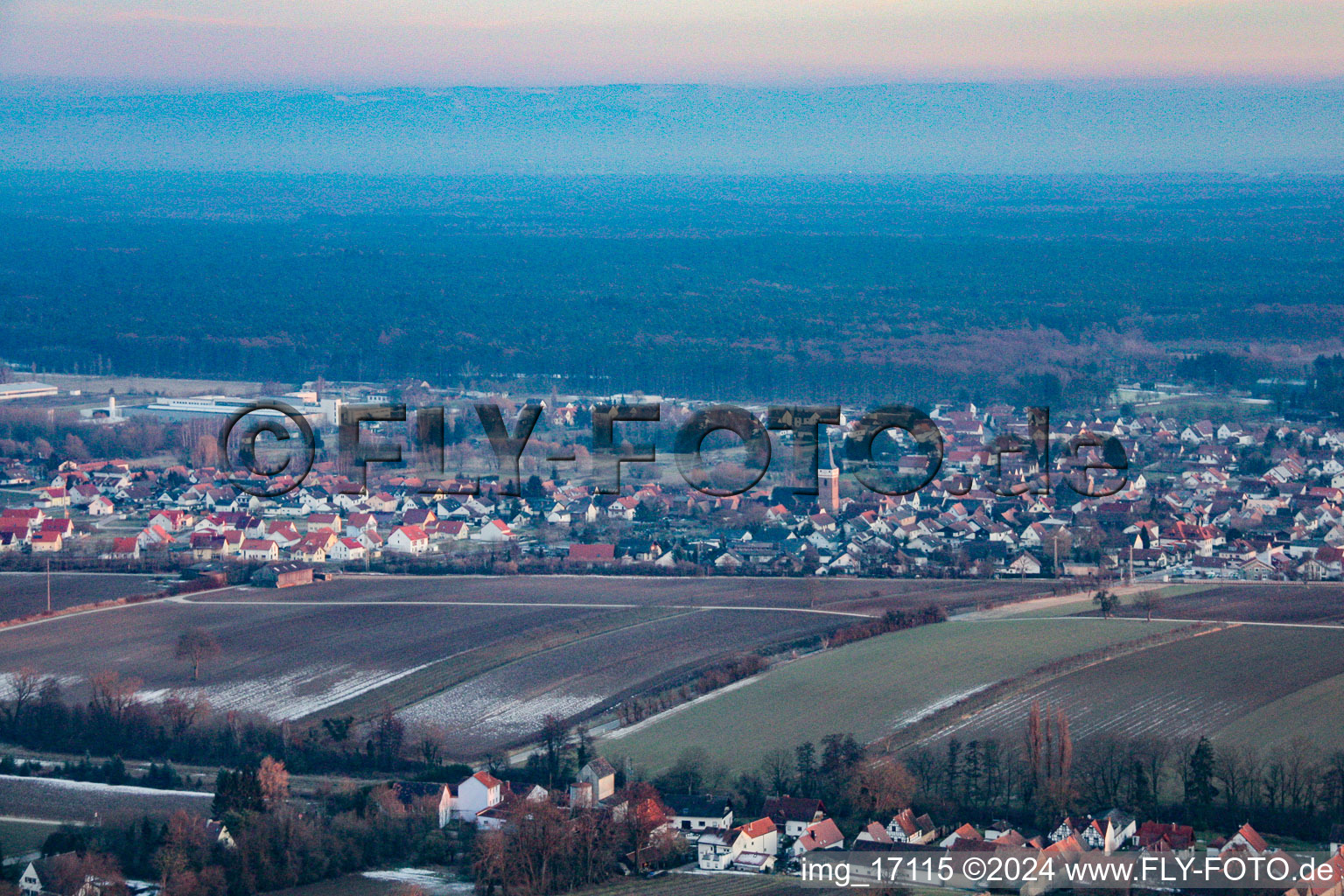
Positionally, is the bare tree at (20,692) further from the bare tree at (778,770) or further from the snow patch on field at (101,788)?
the bare tree at (778,770)

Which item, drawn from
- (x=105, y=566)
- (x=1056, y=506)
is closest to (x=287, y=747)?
(x=105, y=566)

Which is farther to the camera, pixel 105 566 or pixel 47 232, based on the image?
pixel 47 232

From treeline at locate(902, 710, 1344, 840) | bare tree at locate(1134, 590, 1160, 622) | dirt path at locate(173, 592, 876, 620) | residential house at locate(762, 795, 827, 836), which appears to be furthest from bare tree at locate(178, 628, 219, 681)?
bare tree at locate(1134, 590, 1160, 622)

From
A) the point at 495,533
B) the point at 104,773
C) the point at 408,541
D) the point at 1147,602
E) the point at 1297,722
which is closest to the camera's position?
the point at 104,773

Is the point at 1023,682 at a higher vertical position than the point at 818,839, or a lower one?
higher

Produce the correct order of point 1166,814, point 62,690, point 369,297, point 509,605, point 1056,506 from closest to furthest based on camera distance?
point 1166,814 → point 62,690 → point 509,605 → point 1056,506 → point 369,297

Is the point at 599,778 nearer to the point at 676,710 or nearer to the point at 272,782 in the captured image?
the point at 272,782

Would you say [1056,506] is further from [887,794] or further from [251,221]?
[251,221]

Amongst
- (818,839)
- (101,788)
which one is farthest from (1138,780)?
(101,788)
